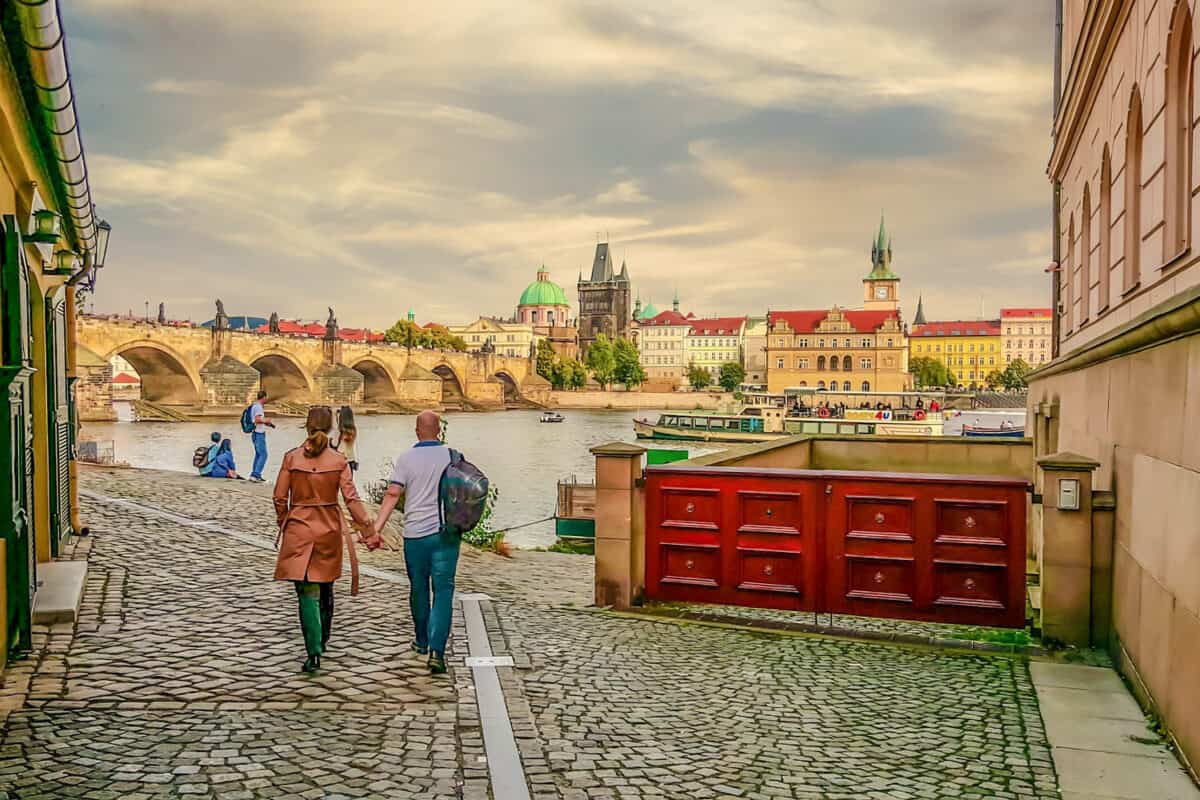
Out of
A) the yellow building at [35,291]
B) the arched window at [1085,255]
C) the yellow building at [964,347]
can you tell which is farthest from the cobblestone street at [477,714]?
the yellow building at [964,347]

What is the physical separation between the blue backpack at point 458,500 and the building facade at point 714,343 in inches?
6521

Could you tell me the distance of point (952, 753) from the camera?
493cm

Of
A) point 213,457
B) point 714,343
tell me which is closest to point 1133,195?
point 213,457

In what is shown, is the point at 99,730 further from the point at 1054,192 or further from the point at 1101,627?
the point at 1054,192

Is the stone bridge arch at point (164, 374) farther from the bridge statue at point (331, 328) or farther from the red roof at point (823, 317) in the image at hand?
the red roof at point (823, 317)

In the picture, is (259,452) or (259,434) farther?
A: (259,434)

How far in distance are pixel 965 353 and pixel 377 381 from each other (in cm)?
10112

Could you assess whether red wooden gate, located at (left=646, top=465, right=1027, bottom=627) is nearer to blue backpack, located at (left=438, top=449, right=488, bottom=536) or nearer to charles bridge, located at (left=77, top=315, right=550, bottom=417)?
blue backpack, located at (left=438, top=449, right=488, bottom=536)

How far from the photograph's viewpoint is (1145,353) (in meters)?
6.20

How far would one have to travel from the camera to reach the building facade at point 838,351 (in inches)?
5059

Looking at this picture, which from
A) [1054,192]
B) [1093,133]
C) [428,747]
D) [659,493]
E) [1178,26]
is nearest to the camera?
[428,747]

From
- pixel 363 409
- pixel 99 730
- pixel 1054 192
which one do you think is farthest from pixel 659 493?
pixel 363 409

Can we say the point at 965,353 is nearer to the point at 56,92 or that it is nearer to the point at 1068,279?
the point at 1068,279

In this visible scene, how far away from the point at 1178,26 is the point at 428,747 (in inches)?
243
